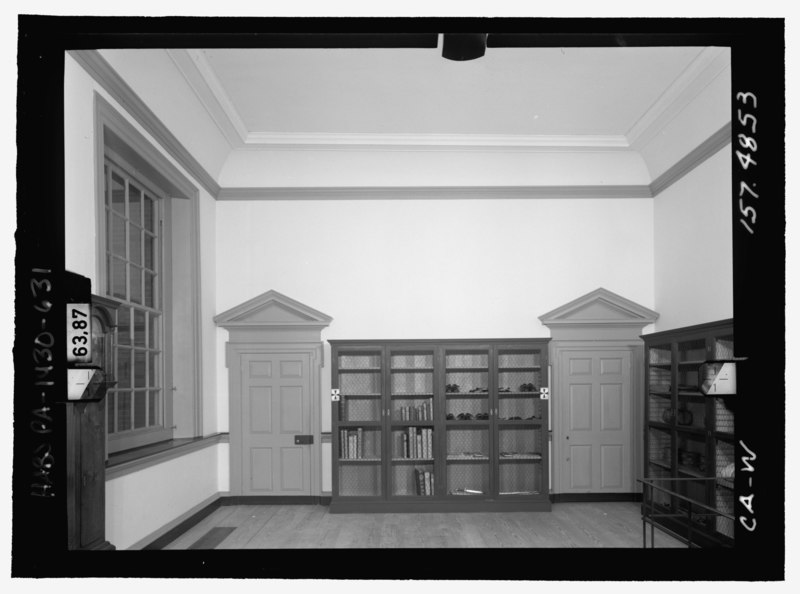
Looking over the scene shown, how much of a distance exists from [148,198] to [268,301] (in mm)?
2025

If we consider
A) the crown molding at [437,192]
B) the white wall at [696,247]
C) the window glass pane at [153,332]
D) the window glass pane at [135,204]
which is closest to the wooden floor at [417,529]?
the window glass pane at [153,332]

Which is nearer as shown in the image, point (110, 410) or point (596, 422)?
point (110, 410)

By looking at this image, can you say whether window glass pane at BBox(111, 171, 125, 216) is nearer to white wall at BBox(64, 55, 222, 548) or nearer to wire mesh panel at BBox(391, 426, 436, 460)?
white wall at BBox(64, 55, 222, 548)

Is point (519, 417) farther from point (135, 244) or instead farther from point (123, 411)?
point (135, 244)

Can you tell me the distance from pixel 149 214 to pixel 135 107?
2070 millimetres

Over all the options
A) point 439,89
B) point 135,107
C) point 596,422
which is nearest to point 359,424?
point 596,422

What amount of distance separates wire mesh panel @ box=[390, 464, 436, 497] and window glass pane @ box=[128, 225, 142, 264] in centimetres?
391

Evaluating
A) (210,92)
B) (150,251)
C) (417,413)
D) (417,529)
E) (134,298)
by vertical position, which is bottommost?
(417,529)

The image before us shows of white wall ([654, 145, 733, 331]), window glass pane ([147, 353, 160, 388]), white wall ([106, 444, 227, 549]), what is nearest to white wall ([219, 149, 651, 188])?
white wall ([654, 145, 733, 331])

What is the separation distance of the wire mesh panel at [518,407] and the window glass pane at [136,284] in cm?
451

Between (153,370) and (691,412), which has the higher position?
(153,370)

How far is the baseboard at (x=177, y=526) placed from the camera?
22.4 ft

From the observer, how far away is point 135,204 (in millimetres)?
7949

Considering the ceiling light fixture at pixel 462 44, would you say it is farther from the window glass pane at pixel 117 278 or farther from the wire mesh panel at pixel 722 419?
the wire mesh panel at pixel 722 419
